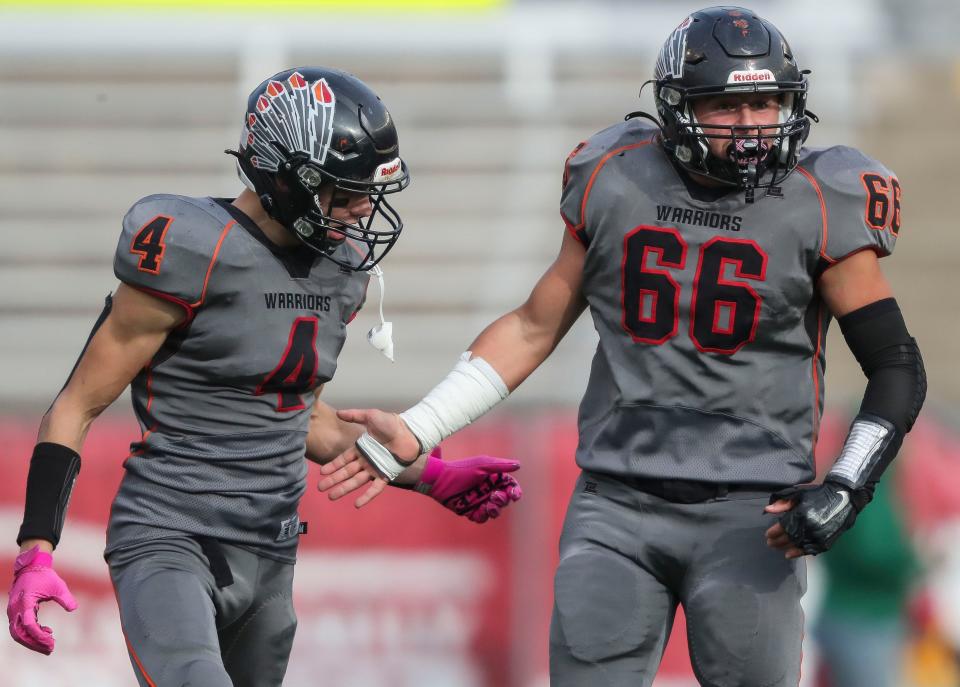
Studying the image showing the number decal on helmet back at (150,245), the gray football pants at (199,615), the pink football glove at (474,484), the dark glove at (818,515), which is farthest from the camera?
the pink football glove at (474,484)

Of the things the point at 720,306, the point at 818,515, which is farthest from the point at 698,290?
the point at 818,515

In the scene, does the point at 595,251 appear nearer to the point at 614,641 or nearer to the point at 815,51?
the point at 614,641

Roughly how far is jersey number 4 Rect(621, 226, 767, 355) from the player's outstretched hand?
558mm

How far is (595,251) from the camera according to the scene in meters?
3.03

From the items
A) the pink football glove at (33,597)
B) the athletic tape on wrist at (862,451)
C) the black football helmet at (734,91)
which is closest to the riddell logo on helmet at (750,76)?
the black football helmet at (734,91)

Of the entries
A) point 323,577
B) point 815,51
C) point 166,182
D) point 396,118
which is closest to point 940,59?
point 815,51

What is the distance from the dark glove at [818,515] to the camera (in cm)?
272

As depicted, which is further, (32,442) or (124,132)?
(124,132)

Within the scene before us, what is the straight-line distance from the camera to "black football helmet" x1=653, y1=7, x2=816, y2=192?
288 cm

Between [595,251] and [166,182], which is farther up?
[595,251]

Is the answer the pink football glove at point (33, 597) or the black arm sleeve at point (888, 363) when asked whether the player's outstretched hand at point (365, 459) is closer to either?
the pink football glove at point (33, 597)

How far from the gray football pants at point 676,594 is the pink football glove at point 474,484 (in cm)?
51

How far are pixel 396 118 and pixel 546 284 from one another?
17.8ft

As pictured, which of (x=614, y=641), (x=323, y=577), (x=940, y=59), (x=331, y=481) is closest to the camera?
(x=614, y=641)
